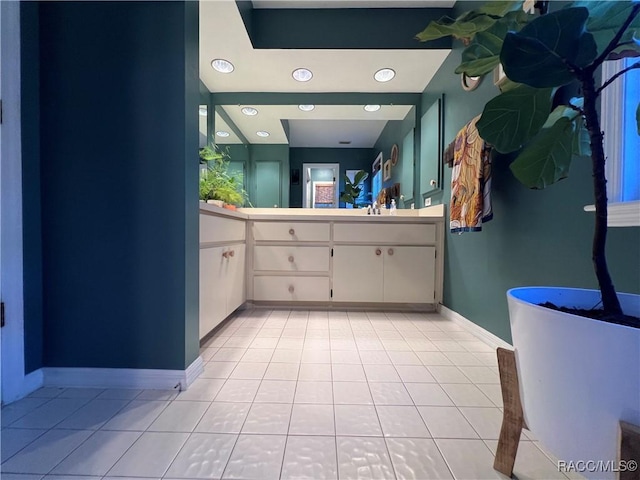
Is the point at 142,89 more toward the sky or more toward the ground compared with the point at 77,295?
more toward the sky

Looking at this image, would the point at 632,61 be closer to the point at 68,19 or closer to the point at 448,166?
the point at 448,166

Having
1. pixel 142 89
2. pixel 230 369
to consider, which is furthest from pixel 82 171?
pixel 230 369

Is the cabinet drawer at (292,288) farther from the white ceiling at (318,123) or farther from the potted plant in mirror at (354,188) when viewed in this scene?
the white ceiling at (318,123)

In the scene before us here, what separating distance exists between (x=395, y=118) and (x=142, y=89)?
2.34 m

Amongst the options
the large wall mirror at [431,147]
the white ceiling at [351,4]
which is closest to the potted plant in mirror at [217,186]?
the white ceiling at [351,4]

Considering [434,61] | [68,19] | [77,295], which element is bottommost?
[77,295]

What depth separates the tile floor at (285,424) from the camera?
0.73 meters

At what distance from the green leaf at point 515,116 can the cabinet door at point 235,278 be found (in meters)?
1.55

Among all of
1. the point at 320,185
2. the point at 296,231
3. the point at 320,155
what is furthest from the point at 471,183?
the point at 320,155

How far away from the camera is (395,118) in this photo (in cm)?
279

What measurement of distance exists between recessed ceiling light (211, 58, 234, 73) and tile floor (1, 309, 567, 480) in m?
2.12

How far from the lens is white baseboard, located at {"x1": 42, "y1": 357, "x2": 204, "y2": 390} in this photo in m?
1.11

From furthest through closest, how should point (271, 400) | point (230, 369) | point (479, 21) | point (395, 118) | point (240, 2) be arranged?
1. point (395, 118)
2. point (240, 2)
3. point (230, 369)
4. point (271, 400)
5. point (479, 21)

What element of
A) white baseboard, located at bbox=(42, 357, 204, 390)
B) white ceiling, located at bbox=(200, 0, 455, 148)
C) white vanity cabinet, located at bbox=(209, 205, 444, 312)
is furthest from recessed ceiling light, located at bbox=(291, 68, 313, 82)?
white baseboard, located at bbox=(42, 357, 204, 390)
